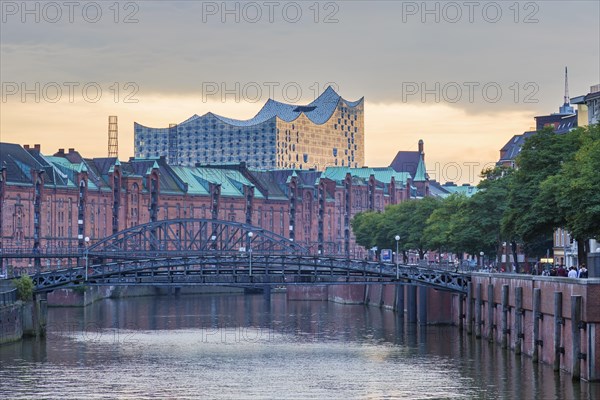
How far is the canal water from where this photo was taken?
3039 inches

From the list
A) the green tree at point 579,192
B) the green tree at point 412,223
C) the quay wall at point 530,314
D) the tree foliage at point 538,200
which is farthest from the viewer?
the green tree at point 412,223

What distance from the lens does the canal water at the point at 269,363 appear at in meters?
77.2

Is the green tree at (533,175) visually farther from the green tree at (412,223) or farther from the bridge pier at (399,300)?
the green tree at (412,223)

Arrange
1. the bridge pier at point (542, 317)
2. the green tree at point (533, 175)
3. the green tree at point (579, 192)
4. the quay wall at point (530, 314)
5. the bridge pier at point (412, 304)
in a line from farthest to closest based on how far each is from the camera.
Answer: the bridge pier at point (412, 304) → the green tree at point (533, 175) → the green tree at point (579, 192) → the quay wall at point (530, 314) → the bridge pier at point (542, 317)

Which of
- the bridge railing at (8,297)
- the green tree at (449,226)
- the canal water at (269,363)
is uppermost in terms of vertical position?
the green tree at (449,226)

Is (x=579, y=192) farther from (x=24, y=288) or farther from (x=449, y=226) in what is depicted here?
(x=449, y=226)

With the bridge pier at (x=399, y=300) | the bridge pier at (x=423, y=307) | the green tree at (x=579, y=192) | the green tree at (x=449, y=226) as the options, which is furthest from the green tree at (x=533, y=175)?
the bridge pier at (x=399, y=300)

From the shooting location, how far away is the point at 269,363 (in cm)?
9106

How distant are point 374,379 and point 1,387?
59.9 ft

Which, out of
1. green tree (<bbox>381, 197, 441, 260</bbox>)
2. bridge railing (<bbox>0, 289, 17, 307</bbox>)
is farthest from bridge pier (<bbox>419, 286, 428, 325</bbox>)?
green tree (<bbox>381, 197, 441, 260</bbox>)

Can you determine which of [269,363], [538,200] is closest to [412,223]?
[538,200]

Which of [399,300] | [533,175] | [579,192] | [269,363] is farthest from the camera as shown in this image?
[399,300]

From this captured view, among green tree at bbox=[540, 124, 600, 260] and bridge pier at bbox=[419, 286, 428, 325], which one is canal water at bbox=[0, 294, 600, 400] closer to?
bridge pier at bbox=[419, 286, 428, 325]

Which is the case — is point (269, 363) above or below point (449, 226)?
below
